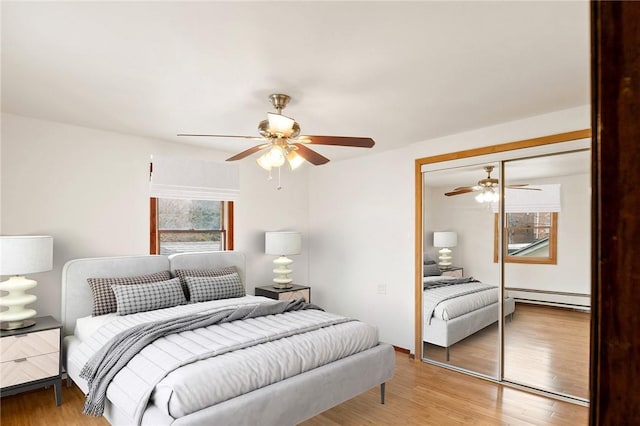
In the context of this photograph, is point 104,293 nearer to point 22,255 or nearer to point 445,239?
point 22,255

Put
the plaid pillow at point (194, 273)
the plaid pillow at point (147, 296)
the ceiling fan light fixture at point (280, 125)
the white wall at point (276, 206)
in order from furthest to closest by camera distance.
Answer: the plaid pillow at point (194, 273), the white wall at point (276, 206), the plaid pillow at point (147, 296), the ceiling fan light fixture at point (280, 125)

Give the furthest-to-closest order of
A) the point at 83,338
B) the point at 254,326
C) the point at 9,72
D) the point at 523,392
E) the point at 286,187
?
the point at 286,187
the point at 523,392
the point at 83,338
the point at 254,326
the point at 9,72

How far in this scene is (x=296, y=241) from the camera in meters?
5.02

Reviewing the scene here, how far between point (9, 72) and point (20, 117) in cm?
114

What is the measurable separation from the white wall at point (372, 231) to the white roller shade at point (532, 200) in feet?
1.71

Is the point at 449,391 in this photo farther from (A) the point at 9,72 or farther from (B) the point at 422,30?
(A) the point at 9,72

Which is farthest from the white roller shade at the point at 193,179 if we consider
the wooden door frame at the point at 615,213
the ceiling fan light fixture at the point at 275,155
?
the wooden door frame at the point at 615,213

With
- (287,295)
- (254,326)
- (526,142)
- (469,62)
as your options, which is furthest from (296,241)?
(469,62)

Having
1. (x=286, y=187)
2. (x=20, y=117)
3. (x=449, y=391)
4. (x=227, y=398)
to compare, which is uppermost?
(x=20, y=117)

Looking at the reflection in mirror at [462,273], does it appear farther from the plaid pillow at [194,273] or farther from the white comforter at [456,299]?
the plaid pillow at [194,273]

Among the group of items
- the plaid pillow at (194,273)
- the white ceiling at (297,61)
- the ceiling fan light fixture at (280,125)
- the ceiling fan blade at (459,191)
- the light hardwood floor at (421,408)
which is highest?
the white ceiling at (297,61)

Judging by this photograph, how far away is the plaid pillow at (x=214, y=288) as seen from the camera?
381 cm

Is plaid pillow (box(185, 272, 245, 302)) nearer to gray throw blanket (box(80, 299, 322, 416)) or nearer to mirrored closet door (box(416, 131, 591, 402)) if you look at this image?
gray throw blanket (box(80, 299, 322, 416))

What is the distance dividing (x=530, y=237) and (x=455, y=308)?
3.48 ft
